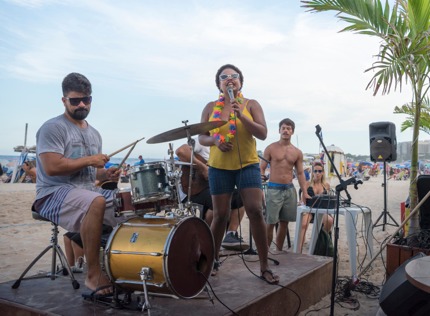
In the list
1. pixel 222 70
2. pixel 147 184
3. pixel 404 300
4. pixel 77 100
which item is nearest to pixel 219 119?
pixel 222 70

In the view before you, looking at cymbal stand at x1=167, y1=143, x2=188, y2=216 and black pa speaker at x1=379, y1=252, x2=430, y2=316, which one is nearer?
black pa speaker at x1=379, y1=252, x2=430, y2=316

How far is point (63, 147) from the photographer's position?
3.46m

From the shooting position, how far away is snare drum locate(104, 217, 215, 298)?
9.69 ft

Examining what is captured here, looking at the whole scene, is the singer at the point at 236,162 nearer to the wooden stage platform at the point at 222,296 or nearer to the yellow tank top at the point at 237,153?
the yellow tank top at the point at 237,153

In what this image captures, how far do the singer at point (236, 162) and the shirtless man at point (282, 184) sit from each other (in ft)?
8.16

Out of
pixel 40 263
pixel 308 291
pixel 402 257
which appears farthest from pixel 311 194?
pixel 40 263

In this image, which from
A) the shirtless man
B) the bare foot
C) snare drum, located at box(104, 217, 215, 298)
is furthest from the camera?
the shirtless man

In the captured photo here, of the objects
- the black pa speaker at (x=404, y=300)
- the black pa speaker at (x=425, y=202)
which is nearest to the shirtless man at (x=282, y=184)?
the black pa speaker at (x=425, y=202)

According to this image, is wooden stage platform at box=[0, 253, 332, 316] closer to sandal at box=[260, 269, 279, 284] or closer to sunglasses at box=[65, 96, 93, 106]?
sandal at box=[260, 269, 279, 284]

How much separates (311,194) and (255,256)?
239 centimetres

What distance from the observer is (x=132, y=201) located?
132 inches

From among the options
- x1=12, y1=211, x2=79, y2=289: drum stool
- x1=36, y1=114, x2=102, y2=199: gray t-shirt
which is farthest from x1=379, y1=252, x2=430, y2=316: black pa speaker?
x1=36, y1=114, x2=102, y2=199: gray t-shirt

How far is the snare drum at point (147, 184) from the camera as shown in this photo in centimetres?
330

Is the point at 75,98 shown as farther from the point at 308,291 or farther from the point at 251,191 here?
the point at 308,291
